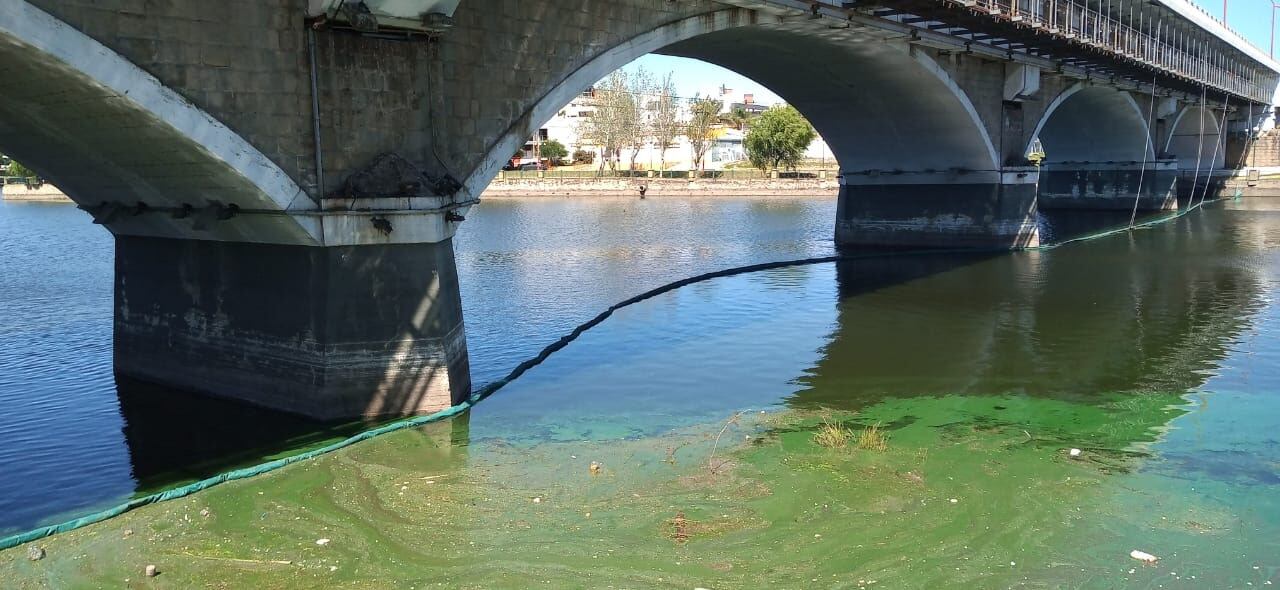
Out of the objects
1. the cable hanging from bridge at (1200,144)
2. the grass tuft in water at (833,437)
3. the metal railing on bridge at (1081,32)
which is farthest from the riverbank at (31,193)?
the cable hanging from bridge at (1200,144)

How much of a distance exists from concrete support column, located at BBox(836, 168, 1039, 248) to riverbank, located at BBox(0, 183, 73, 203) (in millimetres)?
60464

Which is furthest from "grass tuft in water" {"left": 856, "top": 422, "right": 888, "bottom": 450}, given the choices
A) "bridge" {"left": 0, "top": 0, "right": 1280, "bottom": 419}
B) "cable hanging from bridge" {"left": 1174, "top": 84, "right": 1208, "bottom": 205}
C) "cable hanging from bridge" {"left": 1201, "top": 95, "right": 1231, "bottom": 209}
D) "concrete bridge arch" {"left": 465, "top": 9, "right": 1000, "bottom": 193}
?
"cable hanging from bridge" {"left": 1201, "top": 95, "right": 1231, "bottom": 209}

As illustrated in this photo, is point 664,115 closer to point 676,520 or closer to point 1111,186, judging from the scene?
point 1111,186

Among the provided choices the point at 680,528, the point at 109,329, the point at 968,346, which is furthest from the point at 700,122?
the point at 680,528

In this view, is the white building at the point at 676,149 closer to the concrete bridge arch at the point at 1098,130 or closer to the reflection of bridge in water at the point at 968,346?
the concrete bridge arch at the point at 1098,130

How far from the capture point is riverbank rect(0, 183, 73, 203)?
2735 inches

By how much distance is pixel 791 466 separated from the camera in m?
9.91

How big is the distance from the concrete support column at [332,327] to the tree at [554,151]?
80418 mm

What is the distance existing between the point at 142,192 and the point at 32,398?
342 cm

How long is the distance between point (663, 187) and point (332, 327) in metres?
60.0

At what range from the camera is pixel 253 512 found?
891 cm

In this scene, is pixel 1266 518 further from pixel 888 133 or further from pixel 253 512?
pixel 888 133

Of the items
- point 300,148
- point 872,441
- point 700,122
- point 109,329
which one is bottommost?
point 872,441

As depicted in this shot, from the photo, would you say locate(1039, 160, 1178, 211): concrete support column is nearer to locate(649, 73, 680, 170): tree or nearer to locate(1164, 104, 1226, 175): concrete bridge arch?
locate(1164, 104, 1226, 175): concrete bridge arch
